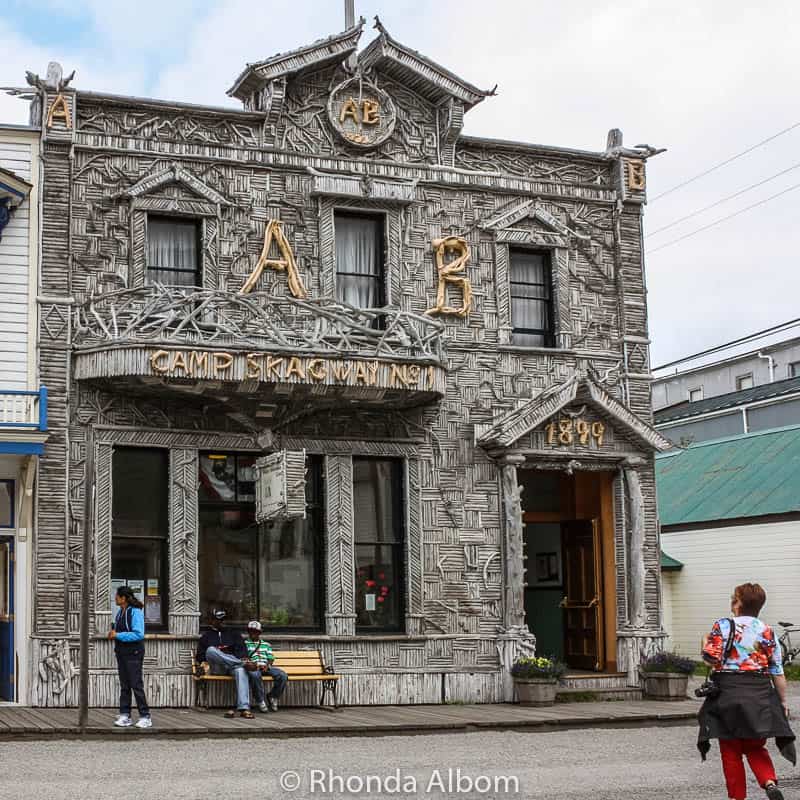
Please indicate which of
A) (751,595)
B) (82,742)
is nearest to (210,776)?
(82,742)

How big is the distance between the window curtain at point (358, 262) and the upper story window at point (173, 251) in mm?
2224

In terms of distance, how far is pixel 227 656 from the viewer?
19531 millimetres

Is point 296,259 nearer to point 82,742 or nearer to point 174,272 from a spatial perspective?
point 174,272

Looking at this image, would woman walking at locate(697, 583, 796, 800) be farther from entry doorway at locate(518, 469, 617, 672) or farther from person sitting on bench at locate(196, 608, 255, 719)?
entry doorway at locate(518, 469, 617, 672)

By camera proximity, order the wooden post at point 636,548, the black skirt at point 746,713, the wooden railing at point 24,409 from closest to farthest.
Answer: the black skirt at point 746,713 < the wooden railing at point 24,409 < the wooden post at point 636,548

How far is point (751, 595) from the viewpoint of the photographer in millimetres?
11516

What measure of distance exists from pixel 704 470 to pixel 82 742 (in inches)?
875

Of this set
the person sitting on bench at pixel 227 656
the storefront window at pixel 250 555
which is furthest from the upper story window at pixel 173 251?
the person sitting on bench at pixel 227 656

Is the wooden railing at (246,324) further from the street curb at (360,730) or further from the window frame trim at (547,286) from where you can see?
the street curb at (360,730)

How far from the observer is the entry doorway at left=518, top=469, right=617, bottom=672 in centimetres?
2372

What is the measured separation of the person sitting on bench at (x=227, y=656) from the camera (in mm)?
18969

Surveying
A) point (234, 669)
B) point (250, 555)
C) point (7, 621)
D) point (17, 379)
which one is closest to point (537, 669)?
point (250, 555)

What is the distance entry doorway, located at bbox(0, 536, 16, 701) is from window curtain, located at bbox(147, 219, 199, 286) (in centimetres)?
439

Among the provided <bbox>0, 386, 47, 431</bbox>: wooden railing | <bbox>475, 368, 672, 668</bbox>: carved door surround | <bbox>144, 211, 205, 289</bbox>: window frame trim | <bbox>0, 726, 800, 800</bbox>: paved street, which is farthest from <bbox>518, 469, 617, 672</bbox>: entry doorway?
<bbox>0, 386, 47, 431</bbox>: wooden railing
